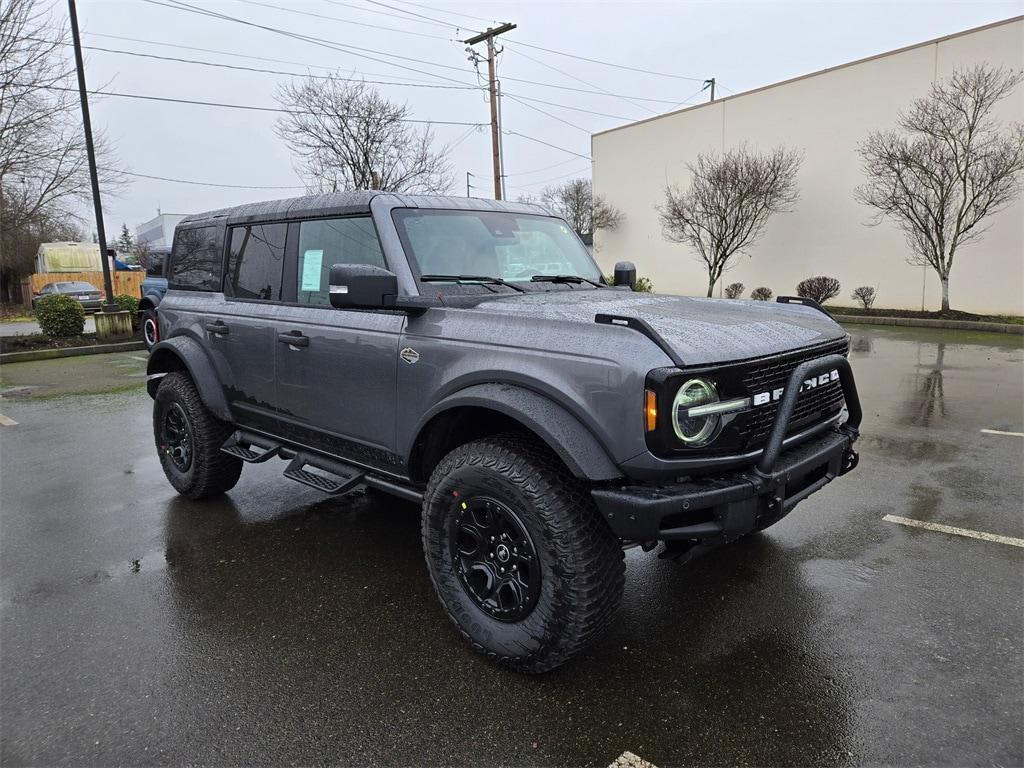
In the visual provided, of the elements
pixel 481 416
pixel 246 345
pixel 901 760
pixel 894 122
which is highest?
pixel 894 122

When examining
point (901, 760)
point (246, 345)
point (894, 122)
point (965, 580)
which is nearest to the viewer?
point (901, 760)

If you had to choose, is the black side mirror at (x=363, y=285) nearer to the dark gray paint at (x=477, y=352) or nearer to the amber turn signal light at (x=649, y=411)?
the dark gray paint at (x=477, y=352)

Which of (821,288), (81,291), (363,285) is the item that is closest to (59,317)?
(363,285)

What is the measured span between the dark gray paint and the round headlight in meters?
0.09

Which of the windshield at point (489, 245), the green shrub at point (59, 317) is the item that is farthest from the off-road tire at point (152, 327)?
the green shrub at point (59, 317)

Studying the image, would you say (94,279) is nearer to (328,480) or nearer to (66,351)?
(66,351)

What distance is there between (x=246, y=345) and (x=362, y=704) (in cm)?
248

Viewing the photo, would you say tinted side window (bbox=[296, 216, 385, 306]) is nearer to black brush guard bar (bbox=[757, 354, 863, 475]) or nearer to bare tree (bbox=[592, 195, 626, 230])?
black brush guard bar (bbox=[757, 354, 863, 475])

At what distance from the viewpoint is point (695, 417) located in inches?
92.9

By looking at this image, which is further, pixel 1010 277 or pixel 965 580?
pixel 1010 277

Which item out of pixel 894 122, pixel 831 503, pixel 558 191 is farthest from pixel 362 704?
pixel 558 191

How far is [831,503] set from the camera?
4.55 metres

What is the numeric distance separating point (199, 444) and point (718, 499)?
12.0ft

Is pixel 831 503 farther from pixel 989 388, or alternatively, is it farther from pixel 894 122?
pixel 894 122
